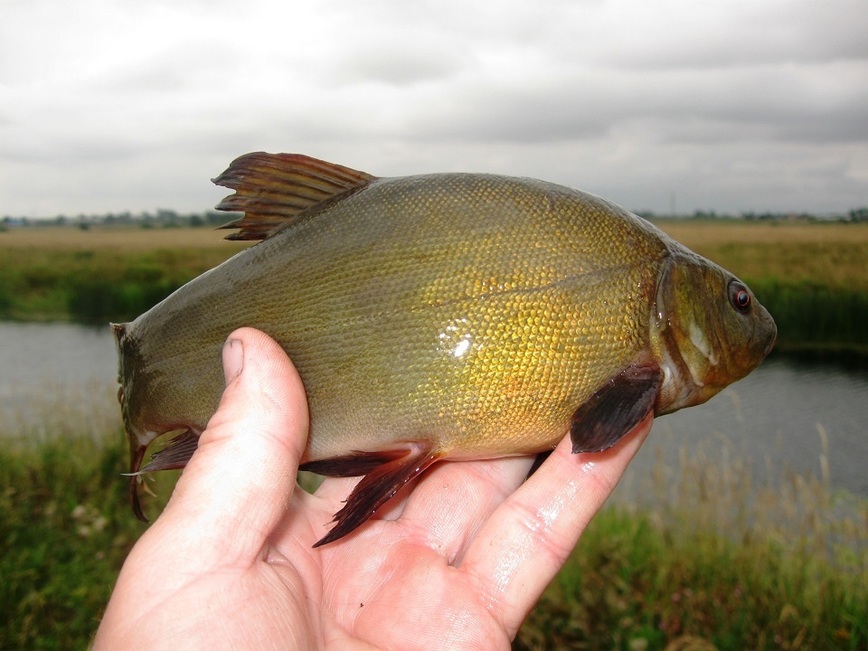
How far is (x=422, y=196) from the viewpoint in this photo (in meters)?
3.07

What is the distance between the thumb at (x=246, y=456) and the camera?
8.46 feet

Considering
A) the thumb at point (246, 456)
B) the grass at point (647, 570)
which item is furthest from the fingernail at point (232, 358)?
the grass at point (647, 570)

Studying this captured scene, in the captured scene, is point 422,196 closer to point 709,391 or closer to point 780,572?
point 709,391

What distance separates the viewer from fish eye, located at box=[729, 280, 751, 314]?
3.20 meters

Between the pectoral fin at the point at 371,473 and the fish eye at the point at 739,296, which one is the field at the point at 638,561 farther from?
the fish eye at the point at 739,296

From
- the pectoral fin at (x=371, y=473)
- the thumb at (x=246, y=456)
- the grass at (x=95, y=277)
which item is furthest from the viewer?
the grass at (x=95, y=277)

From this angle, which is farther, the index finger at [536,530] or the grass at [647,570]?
the grass at [647,570]

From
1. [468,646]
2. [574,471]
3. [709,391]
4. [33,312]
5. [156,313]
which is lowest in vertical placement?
[33,312]

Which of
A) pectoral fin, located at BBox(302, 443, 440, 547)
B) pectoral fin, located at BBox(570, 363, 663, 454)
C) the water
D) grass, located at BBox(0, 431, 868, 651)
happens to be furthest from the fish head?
the water

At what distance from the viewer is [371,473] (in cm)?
293

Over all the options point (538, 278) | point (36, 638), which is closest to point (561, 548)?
point (538, 278)

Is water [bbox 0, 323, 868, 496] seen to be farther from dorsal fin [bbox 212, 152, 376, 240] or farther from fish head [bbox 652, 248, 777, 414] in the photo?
dorsal fin [bbox 212, 152, 376, 240]

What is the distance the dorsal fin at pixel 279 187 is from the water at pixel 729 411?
6.71 m

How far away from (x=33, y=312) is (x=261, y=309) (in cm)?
3849
